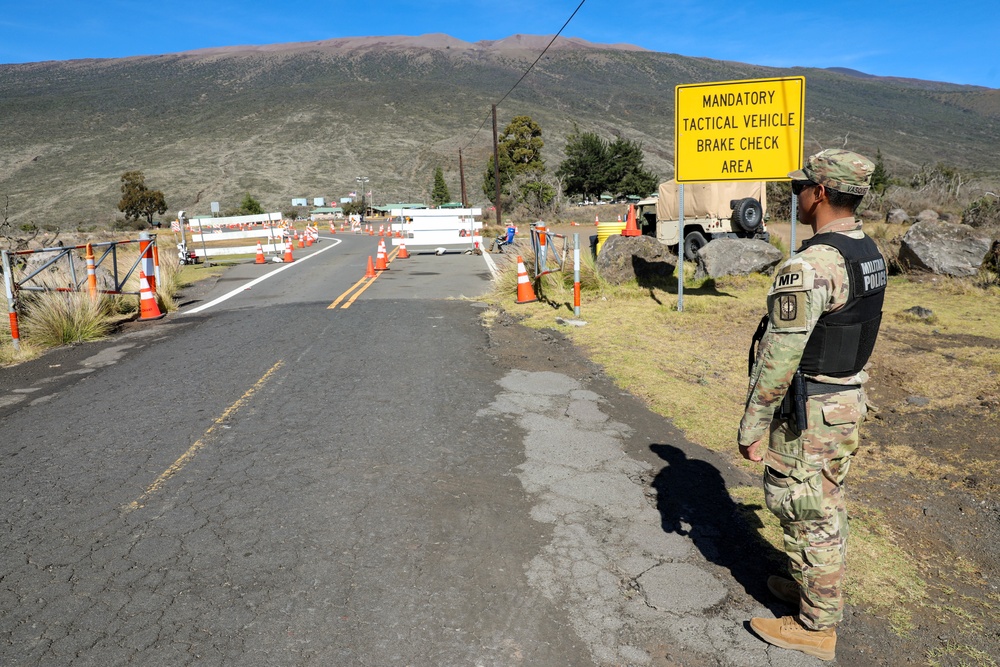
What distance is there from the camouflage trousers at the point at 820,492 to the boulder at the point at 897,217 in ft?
67.1

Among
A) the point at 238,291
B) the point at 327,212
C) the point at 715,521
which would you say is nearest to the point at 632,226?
the point at 238,291

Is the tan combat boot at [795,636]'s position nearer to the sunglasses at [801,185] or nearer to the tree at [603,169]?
the sunglasses at [801,185]

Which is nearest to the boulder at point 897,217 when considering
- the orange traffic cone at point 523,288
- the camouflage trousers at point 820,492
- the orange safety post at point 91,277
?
the orange traffic cone at point 523,288

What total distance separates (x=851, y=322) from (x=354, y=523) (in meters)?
2.74

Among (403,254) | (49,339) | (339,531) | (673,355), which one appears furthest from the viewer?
(403,254)

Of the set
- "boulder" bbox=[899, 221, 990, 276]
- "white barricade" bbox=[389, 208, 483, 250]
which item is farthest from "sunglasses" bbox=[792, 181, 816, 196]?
"white barricade" bbox=[389, 208, 483, 250]

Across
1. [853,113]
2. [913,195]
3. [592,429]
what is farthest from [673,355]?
[853,113]

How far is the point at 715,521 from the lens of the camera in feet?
12.6

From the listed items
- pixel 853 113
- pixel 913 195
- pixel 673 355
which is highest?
pixel 853 113

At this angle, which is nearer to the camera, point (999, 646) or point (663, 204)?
point (999, 646)

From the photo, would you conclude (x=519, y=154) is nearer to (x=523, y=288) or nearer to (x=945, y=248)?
(x=945, y=248)

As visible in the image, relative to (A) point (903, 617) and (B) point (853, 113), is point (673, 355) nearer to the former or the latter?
(A) point (903, 617)

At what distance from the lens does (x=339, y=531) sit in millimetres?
3689

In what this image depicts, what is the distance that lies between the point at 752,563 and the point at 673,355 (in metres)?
4.70
